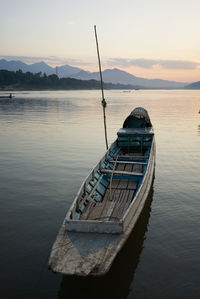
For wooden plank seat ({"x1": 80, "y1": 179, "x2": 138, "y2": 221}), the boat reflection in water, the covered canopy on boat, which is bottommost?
the boat reflection in water

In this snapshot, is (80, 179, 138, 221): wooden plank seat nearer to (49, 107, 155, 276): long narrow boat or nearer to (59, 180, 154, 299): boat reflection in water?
(49, 107, 155, 276): long narrow boat

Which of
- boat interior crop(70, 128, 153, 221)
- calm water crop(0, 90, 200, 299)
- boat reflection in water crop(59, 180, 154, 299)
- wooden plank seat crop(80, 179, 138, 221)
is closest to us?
boat reflection in water crop(59, 180, 154, 299)

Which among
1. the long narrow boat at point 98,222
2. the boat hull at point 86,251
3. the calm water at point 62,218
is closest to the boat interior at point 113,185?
the long narrow boat at point 98,222

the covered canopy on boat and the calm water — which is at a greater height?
the covered canopy on boat

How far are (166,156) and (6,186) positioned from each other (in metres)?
14.6

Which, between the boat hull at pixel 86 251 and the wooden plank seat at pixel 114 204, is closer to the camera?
the boat hull at pixel 86 251

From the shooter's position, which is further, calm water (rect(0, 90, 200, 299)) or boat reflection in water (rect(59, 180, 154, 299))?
calm water (rect(0, 90, 200, 299))

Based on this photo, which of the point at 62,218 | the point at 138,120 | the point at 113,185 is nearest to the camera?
the point at 62,218

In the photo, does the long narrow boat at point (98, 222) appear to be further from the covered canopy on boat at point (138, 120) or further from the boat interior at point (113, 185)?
the covered canopy on boat at point (138, 120)

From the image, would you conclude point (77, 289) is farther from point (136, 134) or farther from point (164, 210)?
point (136, 134)

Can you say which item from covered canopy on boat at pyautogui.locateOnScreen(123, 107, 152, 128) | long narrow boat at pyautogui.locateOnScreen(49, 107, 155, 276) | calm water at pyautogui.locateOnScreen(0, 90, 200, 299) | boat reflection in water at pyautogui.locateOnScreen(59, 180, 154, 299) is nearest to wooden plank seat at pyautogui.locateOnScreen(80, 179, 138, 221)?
long narrow boat at pyautogui.locateOnScreen(49, 107, 155, 276)

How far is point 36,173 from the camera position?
19.7 meters

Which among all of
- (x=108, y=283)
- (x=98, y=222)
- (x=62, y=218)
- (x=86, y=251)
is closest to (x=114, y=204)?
(x=62, y=218)

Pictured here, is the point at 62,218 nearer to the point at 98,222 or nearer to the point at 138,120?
the point at 98,222
